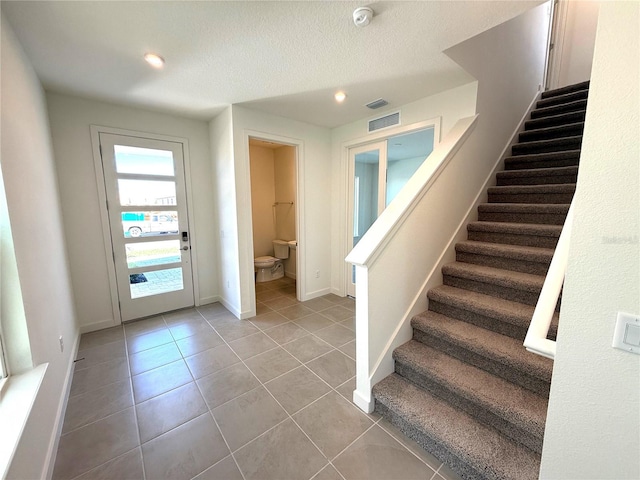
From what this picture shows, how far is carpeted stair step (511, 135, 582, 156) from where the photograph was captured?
2822 mm

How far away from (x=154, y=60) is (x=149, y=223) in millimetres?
1898

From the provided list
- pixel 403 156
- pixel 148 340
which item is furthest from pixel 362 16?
pixel 148 340

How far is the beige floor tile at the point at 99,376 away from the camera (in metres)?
2.05

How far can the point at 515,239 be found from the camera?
7.55 ft

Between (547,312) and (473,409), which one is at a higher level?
(547,312)

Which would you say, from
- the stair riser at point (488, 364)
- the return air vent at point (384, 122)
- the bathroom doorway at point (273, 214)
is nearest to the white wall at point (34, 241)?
the stair riser at point (488, 364)

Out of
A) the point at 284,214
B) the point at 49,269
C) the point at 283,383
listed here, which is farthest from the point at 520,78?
the point at 49,269

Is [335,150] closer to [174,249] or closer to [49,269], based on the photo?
[174,249]

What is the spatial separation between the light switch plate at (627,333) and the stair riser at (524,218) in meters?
1.92

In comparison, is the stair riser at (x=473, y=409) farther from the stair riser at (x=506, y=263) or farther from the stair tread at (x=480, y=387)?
the stair riser at (x=506, y=263)

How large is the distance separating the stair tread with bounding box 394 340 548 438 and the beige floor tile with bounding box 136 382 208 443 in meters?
1.51

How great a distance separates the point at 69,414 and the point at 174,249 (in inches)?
76.8

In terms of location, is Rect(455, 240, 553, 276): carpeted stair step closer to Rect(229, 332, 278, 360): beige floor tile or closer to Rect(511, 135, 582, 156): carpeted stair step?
Rect(511, 135, 582, 156): carpeted stair step

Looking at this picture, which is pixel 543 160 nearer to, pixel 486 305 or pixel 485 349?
pixel 486 305
